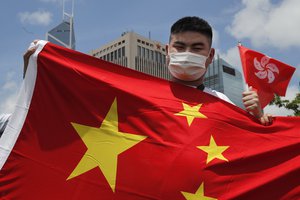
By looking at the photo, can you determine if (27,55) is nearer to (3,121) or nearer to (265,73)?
(3,121)

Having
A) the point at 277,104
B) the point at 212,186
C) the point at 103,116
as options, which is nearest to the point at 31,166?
the point at 103,116

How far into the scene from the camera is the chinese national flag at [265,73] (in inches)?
203

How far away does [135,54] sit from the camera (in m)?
81.6

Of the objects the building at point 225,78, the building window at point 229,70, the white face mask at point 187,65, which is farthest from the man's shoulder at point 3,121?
the building window at point 229,70

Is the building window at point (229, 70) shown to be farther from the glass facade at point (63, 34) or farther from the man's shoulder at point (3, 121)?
the man's shoulder at point (3, 121)

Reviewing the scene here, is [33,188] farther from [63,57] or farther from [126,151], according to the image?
[63,57]

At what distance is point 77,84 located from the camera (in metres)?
3.50

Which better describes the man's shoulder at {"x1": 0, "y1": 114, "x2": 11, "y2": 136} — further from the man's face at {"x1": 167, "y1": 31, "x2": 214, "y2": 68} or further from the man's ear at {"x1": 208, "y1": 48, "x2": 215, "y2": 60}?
the man's ear at {"x1": 208, "y1": 48, "x2": 215, "y2": 60}

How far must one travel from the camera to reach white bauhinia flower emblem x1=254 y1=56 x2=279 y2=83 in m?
5.15

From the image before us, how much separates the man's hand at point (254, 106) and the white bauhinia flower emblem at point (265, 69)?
5.36 feet

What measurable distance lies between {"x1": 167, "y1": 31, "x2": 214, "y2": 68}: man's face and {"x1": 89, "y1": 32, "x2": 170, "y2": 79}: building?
75.7m

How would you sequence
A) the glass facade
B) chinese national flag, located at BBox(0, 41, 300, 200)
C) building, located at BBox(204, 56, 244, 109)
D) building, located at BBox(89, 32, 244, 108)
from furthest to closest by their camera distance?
building, located at BBox(89, 32, 244, 108)
building, located at BBox(204, 56, 244, 109)
the glass facade
chinese national flag, located at BBox(0, 41, 300, 200)

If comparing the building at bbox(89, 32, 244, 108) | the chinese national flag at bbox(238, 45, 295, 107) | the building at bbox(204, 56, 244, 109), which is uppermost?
the building at bbox(89, 32, 244, 108)

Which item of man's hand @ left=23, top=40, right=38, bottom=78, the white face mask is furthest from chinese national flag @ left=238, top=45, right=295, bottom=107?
man's hand @ left=23, top=40, right=38, bottom=78
